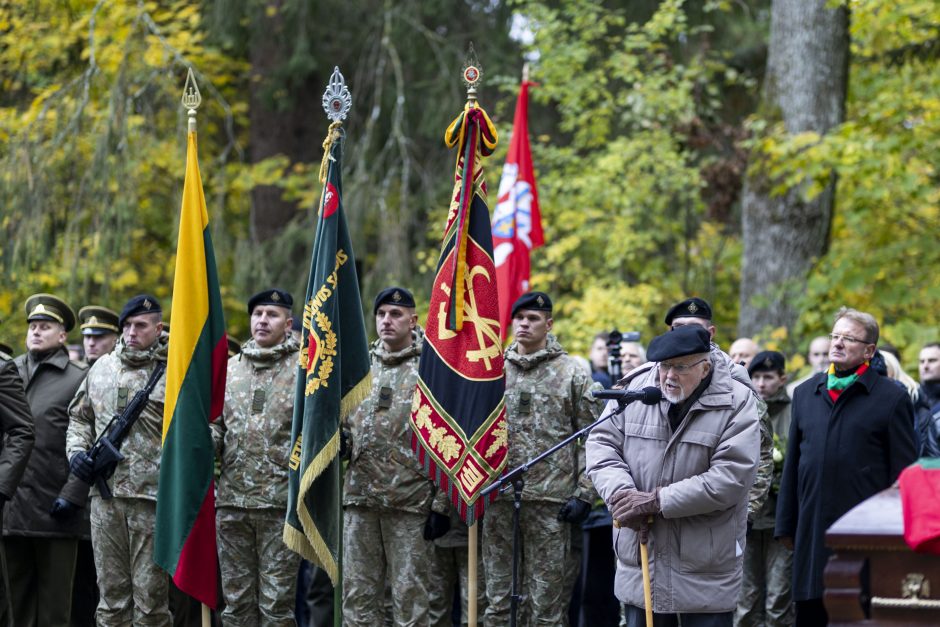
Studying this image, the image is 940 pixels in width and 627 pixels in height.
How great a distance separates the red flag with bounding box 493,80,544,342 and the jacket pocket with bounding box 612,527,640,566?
4.80m

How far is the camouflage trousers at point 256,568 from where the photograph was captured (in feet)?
25.1

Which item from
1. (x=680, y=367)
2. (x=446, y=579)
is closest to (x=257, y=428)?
(x=446, y=579)

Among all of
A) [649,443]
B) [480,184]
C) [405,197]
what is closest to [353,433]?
[480,184]

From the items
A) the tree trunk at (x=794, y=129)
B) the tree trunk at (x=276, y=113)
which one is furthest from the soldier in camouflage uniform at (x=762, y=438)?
the tree trunk at (x=276, y=113)

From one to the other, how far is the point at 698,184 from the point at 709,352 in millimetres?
9660

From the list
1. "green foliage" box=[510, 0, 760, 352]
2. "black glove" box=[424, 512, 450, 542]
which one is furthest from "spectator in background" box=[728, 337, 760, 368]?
"green foliage" box=[510, 0, 760, 352]

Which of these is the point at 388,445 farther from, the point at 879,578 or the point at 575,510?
the point at 879,578

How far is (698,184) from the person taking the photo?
15.0 m

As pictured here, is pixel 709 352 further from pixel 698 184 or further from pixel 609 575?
pixel 698 184

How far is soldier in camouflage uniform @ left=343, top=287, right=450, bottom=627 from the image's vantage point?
7484 millimetres

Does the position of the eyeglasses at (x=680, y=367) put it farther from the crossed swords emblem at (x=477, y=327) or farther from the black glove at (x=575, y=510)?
the black glove at (x=575, y=510)

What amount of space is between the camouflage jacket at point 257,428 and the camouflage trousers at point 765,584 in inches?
123

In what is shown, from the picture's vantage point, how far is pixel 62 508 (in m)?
7.96

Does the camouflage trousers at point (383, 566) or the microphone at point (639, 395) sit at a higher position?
the microphone at point (639, 395)
